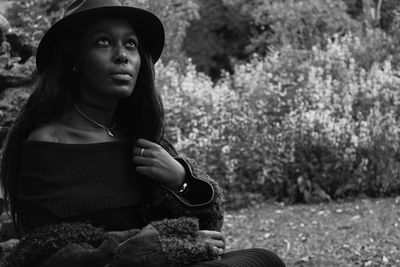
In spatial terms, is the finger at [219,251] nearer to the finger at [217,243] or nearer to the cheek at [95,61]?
the finger at [217,243]

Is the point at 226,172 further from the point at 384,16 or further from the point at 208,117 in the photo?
the point at 384,16

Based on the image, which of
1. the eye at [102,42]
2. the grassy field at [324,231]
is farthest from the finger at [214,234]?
the grassy field at [324,231]

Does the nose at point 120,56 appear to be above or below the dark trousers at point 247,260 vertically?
above

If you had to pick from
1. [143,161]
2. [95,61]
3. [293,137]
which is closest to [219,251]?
[143,161]

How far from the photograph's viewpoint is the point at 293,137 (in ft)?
26.3

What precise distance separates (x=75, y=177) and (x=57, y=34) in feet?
1.53

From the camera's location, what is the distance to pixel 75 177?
7.08 ft

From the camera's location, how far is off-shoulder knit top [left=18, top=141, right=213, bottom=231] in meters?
2.11

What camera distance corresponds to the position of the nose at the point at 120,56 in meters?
2.24

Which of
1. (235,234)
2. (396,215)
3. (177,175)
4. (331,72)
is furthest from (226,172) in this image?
(177,175)

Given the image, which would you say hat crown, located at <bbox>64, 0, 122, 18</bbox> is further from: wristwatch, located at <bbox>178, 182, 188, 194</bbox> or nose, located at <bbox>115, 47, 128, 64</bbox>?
wristwatch, located at <bbox>178, 182, 188, 194</bbox>

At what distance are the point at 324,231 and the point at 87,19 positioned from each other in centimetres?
466

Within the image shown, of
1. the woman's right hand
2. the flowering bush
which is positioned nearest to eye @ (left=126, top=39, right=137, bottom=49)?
the woman's right hand

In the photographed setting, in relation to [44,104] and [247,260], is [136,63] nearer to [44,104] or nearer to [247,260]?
[44,104]
